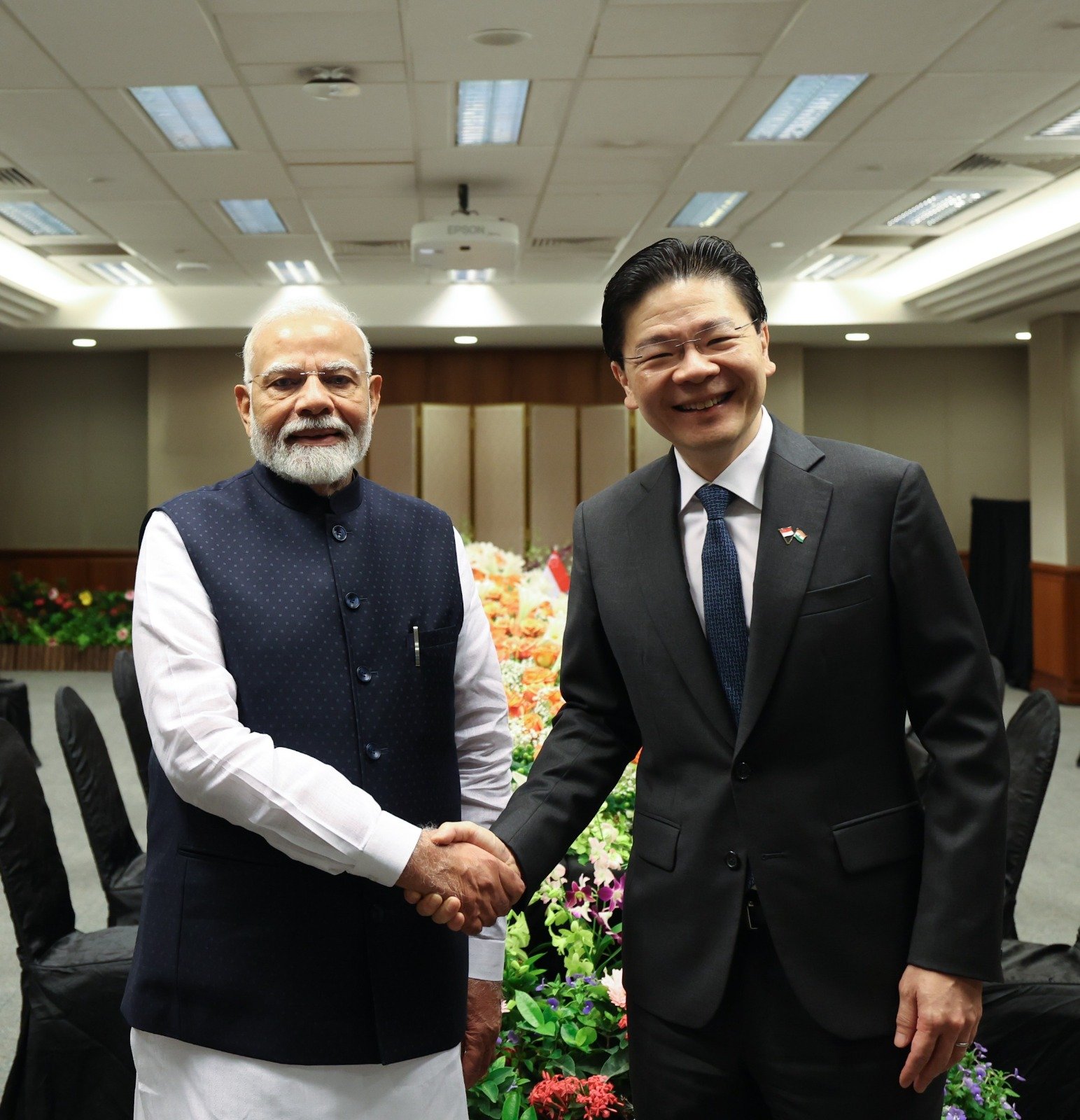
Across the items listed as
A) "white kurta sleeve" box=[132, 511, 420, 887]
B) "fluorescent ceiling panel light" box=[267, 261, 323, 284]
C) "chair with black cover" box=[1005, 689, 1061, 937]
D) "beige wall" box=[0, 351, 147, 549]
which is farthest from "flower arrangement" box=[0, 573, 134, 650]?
"white kurta sleeve" box=[132, 511, 420, 887]

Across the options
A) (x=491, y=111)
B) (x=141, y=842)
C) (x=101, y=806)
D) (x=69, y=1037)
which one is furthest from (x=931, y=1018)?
(x=491, y=111)

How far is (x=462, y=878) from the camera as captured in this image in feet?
5.29

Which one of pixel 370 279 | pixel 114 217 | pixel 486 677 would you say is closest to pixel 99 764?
pixel 486 677

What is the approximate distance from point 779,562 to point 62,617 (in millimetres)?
11654

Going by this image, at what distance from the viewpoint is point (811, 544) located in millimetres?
1498

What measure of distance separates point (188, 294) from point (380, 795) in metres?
10.2

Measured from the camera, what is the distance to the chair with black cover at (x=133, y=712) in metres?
3.75

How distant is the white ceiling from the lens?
4.57 meters

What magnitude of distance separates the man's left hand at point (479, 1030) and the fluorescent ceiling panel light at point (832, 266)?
862 centimetres

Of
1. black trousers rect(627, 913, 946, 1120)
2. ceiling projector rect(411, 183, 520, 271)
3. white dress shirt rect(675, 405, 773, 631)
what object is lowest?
black trousers rect(627, 913, 946, 1120)

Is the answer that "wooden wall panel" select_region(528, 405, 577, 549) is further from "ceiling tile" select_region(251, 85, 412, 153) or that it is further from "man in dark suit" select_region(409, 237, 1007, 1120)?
"man in dark suit" select_region(409, 237, 1007, 1120)

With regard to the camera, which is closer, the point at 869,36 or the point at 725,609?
the point at 725,609

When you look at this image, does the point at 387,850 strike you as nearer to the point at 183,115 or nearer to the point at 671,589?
the point at 671,589

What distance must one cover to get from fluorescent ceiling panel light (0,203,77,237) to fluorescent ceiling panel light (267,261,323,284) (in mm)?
1678
